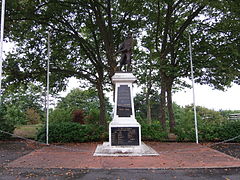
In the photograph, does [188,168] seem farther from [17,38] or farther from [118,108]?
[17,38]

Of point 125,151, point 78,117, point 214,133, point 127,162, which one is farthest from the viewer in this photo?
point 78,117

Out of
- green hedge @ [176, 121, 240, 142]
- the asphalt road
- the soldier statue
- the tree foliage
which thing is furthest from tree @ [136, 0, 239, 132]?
the asphalt road

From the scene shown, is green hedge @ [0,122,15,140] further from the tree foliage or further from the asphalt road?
the asphalt road

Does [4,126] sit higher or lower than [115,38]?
lower

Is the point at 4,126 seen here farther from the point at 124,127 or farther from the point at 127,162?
the point at 127,162

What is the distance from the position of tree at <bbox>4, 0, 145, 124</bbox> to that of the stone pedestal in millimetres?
3285

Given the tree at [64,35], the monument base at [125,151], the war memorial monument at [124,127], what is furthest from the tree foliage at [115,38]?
the monument base at [125,151]

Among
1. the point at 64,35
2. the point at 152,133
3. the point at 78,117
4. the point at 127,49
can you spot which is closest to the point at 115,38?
the point at 64,35

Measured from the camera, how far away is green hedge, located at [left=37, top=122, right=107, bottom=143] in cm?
1220

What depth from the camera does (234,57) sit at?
44.6 feet

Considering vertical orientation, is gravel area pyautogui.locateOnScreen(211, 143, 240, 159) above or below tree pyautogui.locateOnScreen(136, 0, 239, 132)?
below

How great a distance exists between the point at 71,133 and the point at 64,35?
761 centimetres

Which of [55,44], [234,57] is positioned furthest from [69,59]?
[234,57]

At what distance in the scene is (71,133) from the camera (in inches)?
484
